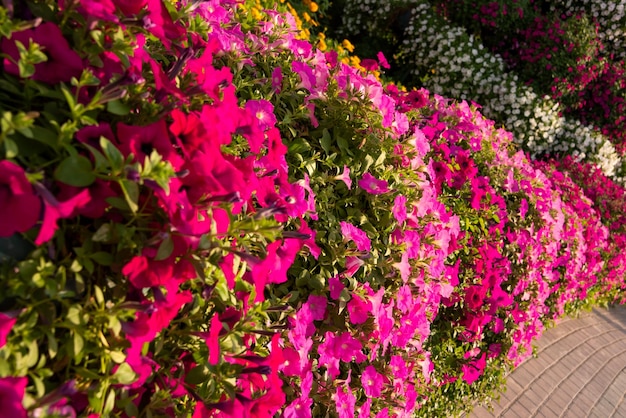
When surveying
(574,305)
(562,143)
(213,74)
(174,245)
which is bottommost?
(574,305)

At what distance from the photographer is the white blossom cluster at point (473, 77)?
339 inches

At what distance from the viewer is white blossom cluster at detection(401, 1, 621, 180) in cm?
860

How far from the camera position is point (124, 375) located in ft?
3.29

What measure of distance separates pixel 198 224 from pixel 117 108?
0.88ft

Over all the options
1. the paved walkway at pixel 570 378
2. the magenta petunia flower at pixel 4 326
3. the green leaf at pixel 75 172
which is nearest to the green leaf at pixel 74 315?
the magenta petunia flower at pixel 4 326

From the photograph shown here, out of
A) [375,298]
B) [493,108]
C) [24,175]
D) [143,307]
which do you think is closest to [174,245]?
[143,307]

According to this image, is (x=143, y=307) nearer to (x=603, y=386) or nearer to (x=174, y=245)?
(x=174, y=245)

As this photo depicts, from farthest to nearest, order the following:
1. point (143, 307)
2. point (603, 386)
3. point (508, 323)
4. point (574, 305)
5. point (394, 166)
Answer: point (574, 305) → point (603, 386) → point (508, 323) → point (394, 166) → point (143, 307)

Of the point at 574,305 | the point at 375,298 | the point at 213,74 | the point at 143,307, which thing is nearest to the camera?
the point at 143,307

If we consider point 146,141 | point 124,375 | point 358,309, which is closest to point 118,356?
point 124,375

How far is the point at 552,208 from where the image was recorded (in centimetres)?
436

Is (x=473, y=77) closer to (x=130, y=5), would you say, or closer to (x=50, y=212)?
(x=130, y=5)

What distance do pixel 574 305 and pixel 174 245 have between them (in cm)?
672

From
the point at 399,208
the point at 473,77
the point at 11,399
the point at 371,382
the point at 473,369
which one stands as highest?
the point at 11,399
